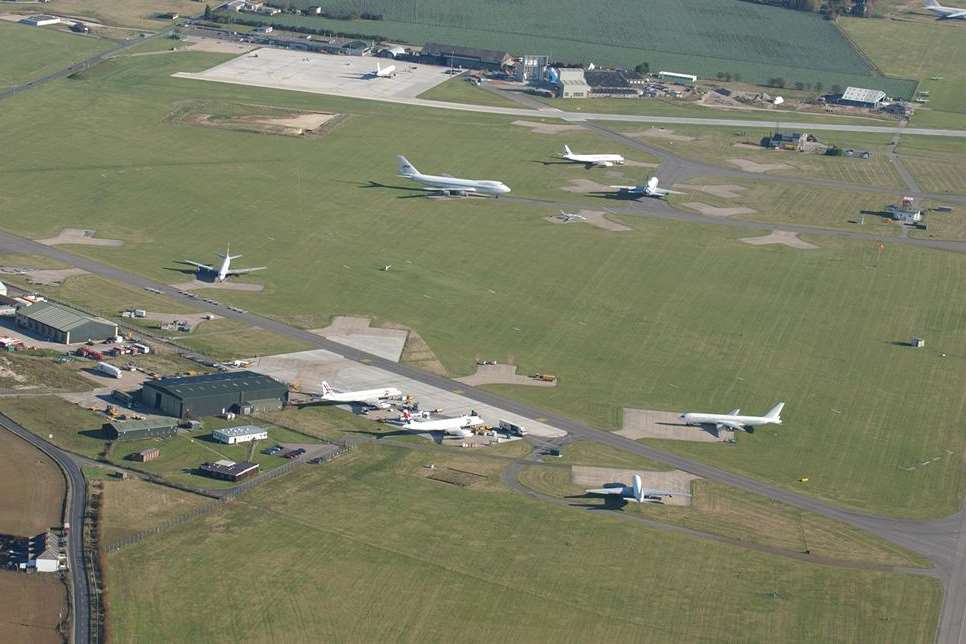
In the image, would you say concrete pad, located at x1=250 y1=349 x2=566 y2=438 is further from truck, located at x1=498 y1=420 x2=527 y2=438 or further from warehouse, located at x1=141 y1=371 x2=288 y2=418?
warehouse, located at x1=141 y1=371 x2=288 y2=418

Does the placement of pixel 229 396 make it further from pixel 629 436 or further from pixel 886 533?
pixel 886 533

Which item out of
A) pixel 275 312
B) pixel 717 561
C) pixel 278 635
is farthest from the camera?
pixel 275 312

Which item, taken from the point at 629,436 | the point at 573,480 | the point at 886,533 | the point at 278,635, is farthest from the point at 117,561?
the point at 886,533

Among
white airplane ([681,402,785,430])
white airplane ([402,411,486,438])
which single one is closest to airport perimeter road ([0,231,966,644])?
white airplane ([681,402,785,430])

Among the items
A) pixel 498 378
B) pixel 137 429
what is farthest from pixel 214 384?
pixel 498 378

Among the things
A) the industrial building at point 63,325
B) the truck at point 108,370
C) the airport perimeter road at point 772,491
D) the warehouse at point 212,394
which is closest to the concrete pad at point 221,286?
the airport perimeter road at point 772,491

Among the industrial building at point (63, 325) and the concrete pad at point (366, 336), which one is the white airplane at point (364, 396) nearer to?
the concrete pad at point (366, 336)

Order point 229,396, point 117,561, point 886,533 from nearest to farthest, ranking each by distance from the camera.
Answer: point 117,561 → point 886,533 → point 229,396

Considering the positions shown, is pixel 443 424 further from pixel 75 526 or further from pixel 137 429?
pixel 75 526
